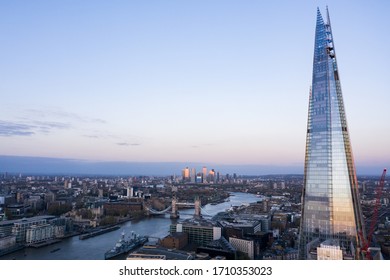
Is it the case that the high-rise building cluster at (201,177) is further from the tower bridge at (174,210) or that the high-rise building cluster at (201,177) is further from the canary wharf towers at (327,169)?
the canary wharf towers at (327,169)

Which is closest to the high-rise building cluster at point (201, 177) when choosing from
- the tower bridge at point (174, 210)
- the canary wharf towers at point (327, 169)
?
the tower bridge at point (174, 210)

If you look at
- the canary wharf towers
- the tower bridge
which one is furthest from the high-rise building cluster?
the canary wharf towers

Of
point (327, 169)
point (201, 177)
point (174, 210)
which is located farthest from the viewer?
point (201, 177)

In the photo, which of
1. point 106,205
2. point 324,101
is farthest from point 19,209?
point 324,101

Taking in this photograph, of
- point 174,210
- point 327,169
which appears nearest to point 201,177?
point 174,210

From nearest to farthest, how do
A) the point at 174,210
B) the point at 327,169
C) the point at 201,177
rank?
1. the point at 327,169
2. the point at 174,210
3. the point at 201,177

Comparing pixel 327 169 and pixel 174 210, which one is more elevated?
pixel 327 169

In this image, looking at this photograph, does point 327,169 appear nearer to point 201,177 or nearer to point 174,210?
point 174,210

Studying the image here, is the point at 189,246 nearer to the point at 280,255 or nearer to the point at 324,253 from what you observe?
the point at 280,255

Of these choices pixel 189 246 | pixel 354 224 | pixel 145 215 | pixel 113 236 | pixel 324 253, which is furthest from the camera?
pixel 145 215
